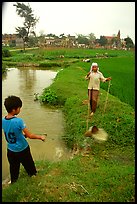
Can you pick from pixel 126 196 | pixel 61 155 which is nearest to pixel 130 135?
pixel 61 155

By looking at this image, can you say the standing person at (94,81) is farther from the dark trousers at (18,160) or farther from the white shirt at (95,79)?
the dark trousers at (18,160)

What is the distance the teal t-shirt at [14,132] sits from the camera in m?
3.33

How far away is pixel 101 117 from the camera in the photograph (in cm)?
645

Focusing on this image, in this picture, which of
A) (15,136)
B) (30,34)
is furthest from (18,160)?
(30,34)

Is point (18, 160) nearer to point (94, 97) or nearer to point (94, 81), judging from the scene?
point (94, 97)

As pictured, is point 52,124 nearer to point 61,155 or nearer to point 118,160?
point 61,155

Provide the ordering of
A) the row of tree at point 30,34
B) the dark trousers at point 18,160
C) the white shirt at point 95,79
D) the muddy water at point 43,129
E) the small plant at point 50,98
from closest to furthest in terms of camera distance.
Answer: the dark trousers at point 18,160 < the muddy water at point 43,129 < the white shirt at point 95,79 < the small plant at point 50,98 < the row of tree at point 30,34

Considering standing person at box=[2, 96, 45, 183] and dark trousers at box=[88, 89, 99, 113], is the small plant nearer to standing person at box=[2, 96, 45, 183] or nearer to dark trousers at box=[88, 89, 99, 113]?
dark trousers at box=[88, 89, 99, 113]

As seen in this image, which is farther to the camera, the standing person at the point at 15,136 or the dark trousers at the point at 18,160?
the dark trousers at the point at 18,160

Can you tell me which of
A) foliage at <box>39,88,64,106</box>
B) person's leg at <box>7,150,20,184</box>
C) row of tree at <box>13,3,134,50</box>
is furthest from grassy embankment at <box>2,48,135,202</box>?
row of tree at <box>13,3,134,50</box>

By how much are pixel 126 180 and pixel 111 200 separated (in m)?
0.46

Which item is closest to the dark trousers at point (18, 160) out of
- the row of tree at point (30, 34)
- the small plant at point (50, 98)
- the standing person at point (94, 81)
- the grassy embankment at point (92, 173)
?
the grassy embankment at point (92, 173)

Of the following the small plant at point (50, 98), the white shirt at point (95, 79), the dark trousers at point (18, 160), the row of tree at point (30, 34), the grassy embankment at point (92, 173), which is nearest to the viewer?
the grassy embankment at point (92, 173)

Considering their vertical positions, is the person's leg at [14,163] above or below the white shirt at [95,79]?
below
